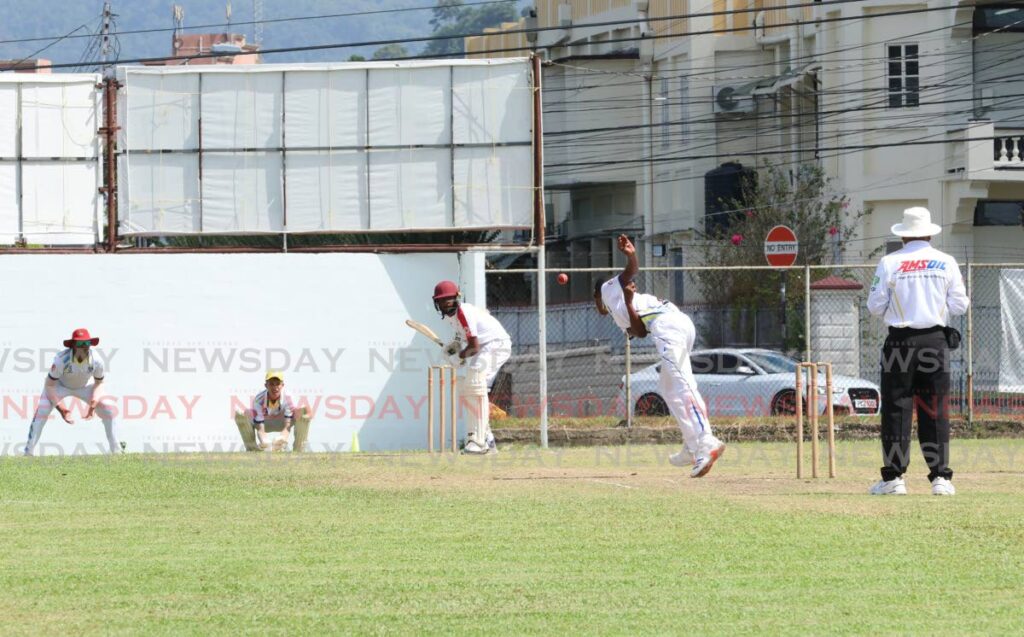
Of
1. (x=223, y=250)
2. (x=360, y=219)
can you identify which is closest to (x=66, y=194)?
(x=223, y=250)

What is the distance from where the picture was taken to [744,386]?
2572 cm

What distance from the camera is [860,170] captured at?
41.7 meters

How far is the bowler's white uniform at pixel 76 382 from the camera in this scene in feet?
65.2

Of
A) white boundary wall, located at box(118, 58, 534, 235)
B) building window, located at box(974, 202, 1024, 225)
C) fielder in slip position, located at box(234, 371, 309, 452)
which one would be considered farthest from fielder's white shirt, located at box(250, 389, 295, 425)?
building window, located at box(974, 202, 1024, 225)

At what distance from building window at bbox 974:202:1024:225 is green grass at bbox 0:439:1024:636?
27509 mm

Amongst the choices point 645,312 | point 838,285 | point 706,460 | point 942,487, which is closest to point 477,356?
point 645,312

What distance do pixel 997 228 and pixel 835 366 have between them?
16629 millimetres

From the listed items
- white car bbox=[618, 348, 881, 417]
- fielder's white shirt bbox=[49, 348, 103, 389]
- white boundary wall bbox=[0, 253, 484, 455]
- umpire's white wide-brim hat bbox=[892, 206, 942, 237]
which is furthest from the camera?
white car bbox=[618, 348, 881, 417]

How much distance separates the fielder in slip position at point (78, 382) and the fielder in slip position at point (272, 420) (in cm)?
168

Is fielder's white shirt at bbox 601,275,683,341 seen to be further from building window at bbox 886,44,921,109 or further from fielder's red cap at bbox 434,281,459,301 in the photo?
building window at bbox 886,44,921,109

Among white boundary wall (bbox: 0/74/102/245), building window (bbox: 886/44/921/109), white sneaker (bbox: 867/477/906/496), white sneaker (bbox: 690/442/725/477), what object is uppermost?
building window (bbox: 886/44/921/109)

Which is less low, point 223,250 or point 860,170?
point 860,170

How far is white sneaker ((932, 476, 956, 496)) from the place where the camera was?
456 inches

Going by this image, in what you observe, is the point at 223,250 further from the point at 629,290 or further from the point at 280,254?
the point at 629,290
